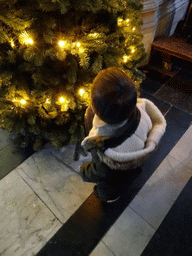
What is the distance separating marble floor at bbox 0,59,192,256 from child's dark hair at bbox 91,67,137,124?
1041 mm

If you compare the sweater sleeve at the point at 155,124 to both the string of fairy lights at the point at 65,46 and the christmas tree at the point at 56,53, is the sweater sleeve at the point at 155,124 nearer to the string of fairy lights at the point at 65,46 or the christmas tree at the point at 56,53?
the christmas tree at the point at 56,53

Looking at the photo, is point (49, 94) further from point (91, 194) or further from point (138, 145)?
point (91, 194)

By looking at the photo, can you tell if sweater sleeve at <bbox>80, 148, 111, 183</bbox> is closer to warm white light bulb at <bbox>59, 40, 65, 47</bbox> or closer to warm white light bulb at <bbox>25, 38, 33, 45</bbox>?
warm white light bulb at <bbox>59, 40, 65, 47</bbox>

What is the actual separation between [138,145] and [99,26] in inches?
41.8

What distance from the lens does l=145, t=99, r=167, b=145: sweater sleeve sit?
43.3 inches

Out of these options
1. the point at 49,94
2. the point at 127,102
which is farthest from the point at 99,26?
the point at 127,102

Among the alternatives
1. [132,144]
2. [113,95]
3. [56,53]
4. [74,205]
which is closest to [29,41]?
[56,53]

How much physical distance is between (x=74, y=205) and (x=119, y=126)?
4.80ft

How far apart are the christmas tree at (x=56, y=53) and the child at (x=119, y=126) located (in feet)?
1.79

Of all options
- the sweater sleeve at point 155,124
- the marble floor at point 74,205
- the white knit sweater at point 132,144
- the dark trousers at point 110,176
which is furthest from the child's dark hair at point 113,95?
the marble floor at point 74,205

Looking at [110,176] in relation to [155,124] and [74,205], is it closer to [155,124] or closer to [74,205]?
[155,124]

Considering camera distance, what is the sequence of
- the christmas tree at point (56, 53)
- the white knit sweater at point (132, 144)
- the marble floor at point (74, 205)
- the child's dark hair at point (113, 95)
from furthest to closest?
the marble floor at point (74, 205) < the christmas tree at point (56, 53) < the white knit sweater at point (132, 144) < the child's dark hair at point (113, 95)

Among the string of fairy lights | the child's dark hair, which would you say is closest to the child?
the child's dark hair

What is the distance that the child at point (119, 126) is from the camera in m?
0.88
